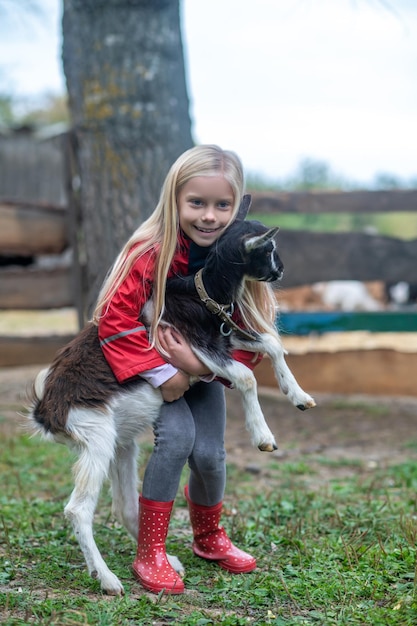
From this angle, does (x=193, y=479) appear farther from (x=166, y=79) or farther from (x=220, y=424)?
(x=166, y=79)

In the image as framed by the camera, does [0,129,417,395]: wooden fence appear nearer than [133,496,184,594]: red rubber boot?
No

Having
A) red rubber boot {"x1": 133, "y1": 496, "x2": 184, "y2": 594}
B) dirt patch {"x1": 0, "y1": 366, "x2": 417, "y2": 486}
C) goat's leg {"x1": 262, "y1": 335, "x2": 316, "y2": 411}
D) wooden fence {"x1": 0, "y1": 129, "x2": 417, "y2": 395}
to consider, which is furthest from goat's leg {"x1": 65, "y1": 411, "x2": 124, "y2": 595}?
wooden fence {"x1": 0, "y1": 129, "x2": 417, "y2": 395}

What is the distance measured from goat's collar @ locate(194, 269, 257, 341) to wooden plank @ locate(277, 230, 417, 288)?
159 inches

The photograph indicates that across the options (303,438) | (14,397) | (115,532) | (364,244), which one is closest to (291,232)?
(364,244)

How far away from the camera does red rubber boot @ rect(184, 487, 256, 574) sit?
332 centimetres

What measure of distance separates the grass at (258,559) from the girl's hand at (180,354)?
2.71 feet

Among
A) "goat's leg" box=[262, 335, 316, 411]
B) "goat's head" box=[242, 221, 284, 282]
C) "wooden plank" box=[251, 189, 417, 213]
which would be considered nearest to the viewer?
"goat's head" box=[242, 221, 284, 282]

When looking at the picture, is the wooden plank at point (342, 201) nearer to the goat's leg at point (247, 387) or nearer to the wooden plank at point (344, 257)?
the wooden plank at point (344, 257)

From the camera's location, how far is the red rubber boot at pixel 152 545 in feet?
9.98

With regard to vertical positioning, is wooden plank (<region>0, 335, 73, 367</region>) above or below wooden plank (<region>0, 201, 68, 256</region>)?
below

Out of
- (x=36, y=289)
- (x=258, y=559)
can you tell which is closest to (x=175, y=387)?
(x=258, y=559)

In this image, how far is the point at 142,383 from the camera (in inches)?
123

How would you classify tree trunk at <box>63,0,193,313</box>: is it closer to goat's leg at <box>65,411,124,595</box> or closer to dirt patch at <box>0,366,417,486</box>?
dirt patch at <box>0,366,417,486</box>

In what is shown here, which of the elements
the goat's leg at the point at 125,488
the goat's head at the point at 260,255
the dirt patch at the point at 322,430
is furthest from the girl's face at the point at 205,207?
the dirt patch at the point at 322,430
